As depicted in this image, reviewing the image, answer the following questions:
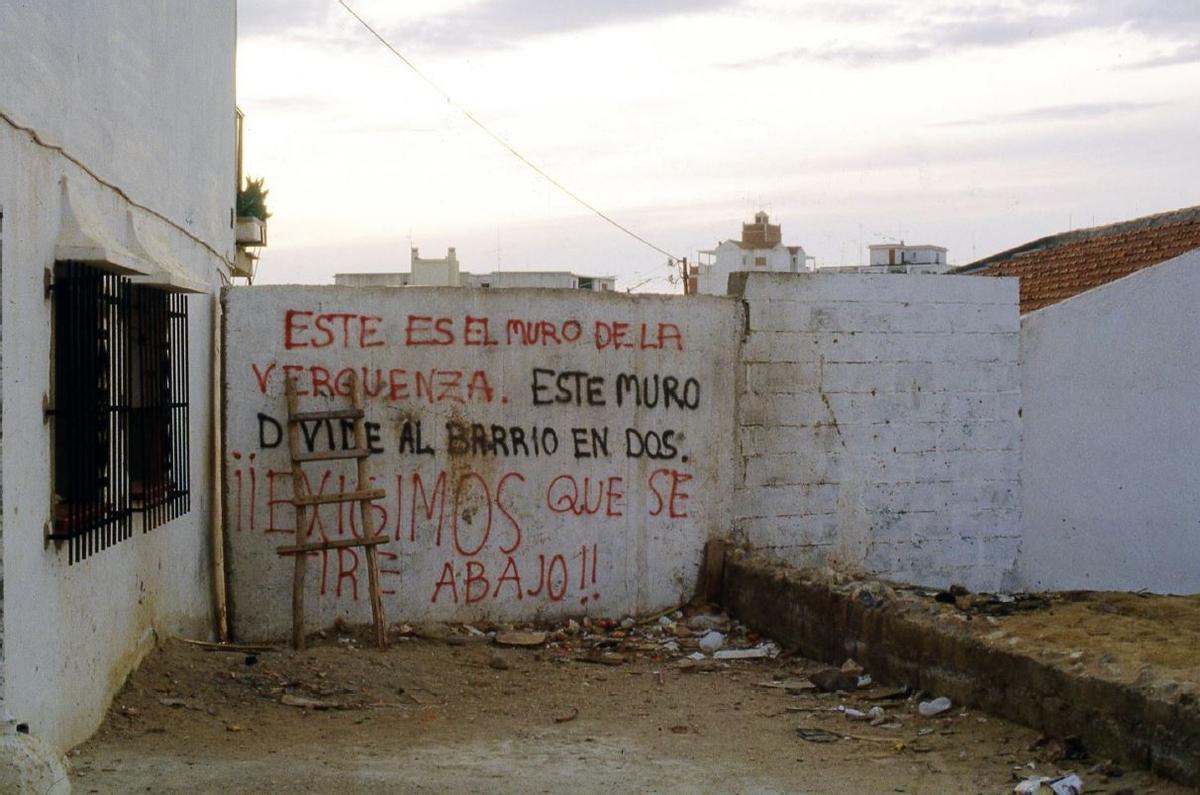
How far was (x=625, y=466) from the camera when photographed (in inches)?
380

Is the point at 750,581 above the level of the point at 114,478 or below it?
below

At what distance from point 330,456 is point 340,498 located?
281 millimetres

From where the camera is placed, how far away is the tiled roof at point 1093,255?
1426 cm

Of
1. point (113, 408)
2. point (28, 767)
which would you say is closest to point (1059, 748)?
point (28, 767)

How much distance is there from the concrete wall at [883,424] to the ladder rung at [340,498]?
112 inches

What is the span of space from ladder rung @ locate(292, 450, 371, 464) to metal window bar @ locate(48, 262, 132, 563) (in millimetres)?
2410

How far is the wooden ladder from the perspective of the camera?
8.52m

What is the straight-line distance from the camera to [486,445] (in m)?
9.29

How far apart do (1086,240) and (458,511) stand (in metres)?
10.9

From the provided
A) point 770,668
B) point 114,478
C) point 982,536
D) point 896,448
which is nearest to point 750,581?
point 770,668

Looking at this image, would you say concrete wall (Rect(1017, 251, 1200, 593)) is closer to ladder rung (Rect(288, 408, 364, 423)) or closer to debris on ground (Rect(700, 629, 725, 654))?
debris on ground (Rect(700, 629, 725, 654))

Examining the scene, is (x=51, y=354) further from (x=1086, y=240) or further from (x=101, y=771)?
(x=1086, y=240)

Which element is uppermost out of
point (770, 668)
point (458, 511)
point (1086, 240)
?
point (1086, 240)

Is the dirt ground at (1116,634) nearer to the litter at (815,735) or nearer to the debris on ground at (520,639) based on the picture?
the litter at (815,735)
